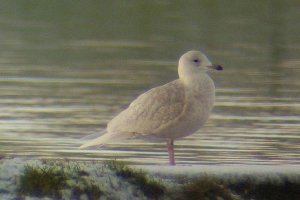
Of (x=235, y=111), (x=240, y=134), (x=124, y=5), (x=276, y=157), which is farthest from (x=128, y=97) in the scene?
(x=124, y=5)

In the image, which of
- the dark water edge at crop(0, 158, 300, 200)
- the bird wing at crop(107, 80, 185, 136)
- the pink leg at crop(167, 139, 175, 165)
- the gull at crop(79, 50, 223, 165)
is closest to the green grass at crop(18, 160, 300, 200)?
the dark water edge at crop(0, 158, 300, 200)

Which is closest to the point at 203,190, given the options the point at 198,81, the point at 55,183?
the point at 55,183

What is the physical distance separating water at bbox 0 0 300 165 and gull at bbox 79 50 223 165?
1469 millimetres

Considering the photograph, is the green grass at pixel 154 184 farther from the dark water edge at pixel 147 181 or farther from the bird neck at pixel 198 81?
the bird neck at pixel 198 81

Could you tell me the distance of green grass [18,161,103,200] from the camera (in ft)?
20.9

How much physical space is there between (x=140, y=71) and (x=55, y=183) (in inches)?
461

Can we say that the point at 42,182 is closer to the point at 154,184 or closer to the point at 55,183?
the point at 55,183

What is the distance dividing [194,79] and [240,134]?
3.20 meters

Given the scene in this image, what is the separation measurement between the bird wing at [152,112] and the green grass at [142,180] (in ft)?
8.34

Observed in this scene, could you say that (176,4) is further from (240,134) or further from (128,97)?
(240,134)

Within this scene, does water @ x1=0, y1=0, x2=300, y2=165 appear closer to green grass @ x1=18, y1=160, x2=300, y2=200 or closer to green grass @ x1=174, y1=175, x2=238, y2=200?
green grass @ x1=18, y1=160, x2=300, y2=200

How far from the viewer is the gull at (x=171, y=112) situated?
30.3ft

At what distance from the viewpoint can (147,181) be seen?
21.7 feet

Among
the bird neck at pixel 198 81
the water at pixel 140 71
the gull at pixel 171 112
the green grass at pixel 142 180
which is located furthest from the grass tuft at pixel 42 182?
the water at pixel 140 71
